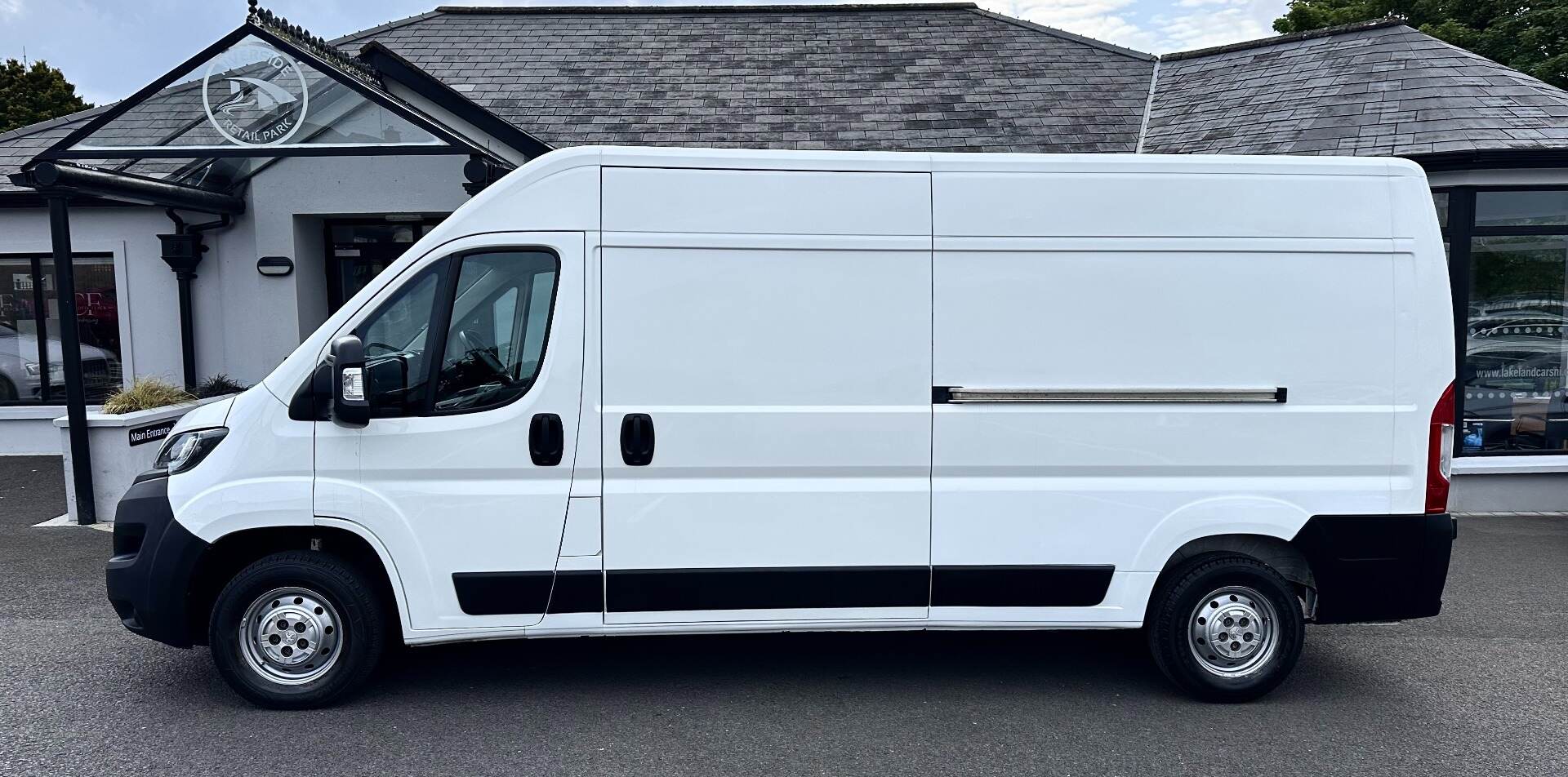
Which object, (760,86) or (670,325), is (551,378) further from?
(760,86)

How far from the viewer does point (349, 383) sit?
4199 mm

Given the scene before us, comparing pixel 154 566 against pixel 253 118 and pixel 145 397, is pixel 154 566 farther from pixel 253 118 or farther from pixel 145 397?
pixel 145 397

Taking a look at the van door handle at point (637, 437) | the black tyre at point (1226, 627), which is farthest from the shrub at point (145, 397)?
the black tyre at point (1226, 627)

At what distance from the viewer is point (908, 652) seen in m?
5.32

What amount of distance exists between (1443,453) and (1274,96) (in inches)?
290

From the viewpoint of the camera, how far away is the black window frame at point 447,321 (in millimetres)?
4340

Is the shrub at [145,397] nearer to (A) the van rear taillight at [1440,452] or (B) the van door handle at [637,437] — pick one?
(B) the van door handle at [637,437]

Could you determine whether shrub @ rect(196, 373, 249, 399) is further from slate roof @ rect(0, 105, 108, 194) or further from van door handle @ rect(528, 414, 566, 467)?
van door handle @ rect(528, 414, 566, 467)

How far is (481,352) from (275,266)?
7740mm

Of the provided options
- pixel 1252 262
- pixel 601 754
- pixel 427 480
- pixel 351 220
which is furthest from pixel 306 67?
pixel 1252 262

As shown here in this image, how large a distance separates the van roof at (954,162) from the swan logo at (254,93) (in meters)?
4.49

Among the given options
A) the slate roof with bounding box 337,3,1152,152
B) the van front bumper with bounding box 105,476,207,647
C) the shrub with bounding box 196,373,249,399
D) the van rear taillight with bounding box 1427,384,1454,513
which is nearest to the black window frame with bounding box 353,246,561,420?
the van front bumper with bounding box 105,476,207,647

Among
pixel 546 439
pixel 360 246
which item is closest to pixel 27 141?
pixel 360 246

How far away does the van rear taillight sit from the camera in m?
4.52
